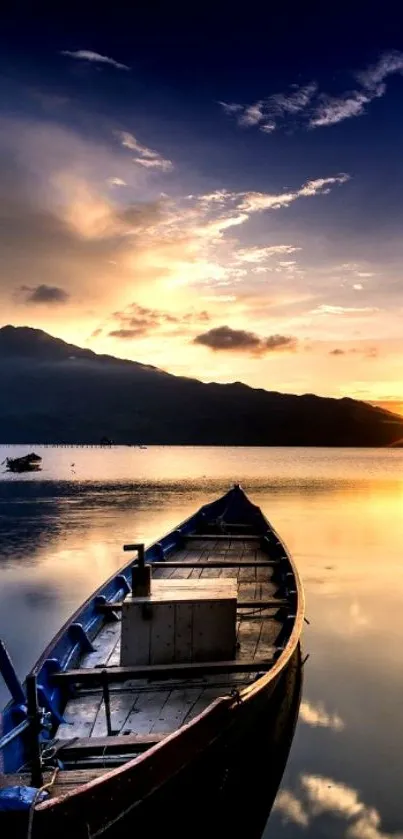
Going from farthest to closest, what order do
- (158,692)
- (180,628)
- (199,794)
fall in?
(180,628) → (158,692) → (199,794)

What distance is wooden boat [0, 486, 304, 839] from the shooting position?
632 centimetres

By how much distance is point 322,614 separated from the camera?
24.6 meters

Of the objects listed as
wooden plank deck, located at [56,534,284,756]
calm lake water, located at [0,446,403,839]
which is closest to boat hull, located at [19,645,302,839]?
wooden plank deck, located at [56,534,284,756]

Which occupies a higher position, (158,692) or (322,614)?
(158,692)

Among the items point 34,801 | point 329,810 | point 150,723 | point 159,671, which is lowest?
point 329,810

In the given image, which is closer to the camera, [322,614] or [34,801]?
[34,801]

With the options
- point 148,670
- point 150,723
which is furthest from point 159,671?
point 150,723

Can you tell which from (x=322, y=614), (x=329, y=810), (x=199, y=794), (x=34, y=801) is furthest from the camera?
(x=322, y=614)

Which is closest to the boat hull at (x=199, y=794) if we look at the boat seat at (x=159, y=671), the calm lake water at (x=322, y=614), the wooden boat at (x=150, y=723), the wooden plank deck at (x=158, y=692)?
the wooden boat at (x=150, y=723)

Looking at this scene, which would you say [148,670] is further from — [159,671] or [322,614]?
[322,614]

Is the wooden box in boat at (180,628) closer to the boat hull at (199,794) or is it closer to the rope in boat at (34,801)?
the boat hull at (199,794)

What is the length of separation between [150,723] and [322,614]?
1596 centimetres

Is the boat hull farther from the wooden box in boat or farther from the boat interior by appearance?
the wooden box in boat

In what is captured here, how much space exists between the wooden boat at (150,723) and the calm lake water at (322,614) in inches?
32.5
